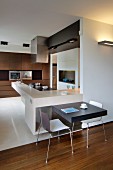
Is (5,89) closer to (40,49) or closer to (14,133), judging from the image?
(40,49)

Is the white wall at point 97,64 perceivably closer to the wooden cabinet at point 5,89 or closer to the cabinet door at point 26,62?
the cabinet door at point 26,62

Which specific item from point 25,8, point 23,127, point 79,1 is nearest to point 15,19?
point 25,8

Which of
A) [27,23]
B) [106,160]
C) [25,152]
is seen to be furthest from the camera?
[27,23]

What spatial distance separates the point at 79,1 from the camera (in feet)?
7.96

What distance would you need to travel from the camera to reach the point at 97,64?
3.51m

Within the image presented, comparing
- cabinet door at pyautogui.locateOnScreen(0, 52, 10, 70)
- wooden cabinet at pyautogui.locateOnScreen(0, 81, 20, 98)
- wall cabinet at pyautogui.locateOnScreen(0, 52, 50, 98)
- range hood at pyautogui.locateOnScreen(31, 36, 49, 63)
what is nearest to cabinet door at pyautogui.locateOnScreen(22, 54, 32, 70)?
wall cabinet at pyautogui.locateOnScreen(0, 52, 50, 98)

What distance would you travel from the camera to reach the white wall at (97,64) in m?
3.28

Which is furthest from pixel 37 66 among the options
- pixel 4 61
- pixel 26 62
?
pixel 4 61

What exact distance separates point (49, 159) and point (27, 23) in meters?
3.11

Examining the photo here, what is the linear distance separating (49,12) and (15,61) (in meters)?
4.60

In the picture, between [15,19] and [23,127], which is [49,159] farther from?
[15,19]

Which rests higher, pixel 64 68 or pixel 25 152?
pixel 64 68

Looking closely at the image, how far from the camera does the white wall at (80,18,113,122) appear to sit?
3281mm

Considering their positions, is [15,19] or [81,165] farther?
[15,19]
